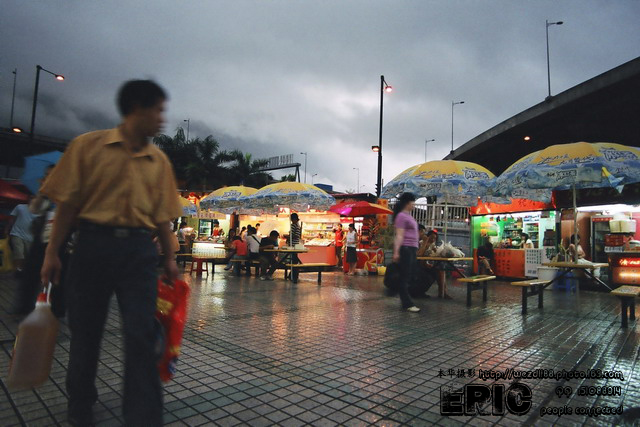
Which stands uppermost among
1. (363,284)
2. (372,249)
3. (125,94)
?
(125,94)

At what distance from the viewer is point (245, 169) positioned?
3191cm

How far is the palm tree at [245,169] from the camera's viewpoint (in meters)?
31.6

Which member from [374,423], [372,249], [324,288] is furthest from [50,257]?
[372,249]

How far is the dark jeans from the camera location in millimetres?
6645

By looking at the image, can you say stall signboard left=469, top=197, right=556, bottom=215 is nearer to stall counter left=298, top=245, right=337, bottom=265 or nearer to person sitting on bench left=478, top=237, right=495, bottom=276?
person sitting on bench left=478, top=237, right=495, bottom=276


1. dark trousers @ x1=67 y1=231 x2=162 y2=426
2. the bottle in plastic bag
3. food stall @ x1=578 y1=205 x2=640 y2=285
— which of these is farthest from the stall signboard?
the bottle in plastic bag

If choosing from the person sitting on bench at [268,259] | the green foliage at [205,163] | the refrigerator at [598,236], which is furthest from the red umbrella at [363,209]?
the green foliage at [205,163]

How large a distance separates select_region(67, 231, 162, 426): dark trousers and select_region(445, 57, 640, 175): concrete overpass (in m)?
12.3

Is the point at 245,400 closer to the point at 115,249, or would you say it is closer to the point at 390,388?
the point at 390,388

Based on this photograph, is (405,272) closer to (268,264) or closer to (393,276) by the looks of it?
(393,276)

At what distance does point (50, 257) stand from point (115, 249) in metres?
0.45

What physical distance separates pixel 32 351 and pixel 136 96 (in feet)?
5.18

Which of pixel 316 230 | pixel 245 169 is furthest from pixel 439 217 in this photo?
pixel 245 169

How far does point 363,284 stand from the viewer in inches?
428
